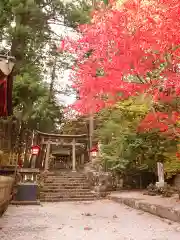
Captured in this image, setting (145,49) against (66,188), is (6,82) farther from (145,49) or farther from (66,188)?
(66,188)

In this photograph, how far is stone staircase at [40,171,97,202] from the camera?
1559 cm

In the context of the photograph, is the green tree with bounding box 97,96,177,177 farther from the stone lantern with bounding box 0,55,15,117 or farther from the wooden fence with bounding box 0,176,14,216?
the stone lantern with bounding box 0,55,15,117

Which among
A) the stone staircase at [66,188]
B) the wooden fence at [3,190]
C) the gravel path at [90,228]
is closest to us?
the gravel path at [90,228]

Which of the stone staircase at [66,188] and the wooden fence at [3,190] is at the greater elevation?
the wooden fence at [3,190]

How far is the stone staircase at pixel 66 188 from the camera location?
51.2 feet

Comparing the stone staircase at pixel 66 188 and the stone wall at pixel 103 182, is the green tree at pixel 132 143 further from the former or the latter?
the stone staircase at pixel 66 188

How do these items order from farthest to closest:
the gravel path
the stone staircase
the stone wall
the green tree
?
the stone wall → the stone staircase → the green tree → the gravel path

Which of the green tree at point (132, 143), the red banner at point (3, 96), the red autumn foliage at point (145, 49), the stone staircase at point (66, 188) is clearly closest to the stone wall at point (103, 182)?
the stone staircase at point (66, 188)

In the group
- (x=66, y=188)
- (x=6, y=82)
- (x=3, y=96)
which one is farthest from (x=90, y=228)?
(x=66, y=188)

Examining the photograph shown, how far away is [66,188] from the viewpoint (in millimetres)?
17125

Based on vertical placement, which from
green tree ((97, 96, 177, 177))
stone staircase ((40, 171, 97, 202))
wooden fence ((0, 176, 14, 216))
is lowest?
stone staircase ((40, 171, 97, 202))

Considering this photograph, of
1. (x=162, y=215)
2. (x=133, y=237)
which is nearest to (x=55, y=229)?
(x=133, y=237)

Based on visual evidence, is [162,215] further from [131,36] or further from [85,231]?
[131,36]

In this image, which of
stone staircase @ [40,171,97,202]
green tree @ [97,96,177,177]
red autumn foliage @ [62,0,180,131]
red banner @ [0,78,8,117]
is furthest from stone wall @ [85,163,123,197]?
red banner @ [0,78,8,117]
